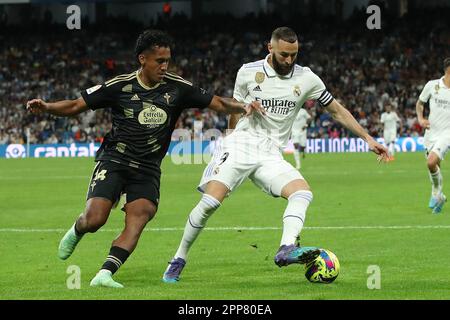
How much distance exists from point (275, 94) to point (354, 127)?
2.78 feet

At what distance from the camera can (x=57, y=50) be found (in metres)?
56.0

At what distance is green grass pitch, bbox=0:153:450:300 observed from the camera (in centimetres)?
841

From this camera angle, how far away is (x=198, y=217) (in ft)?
30.4

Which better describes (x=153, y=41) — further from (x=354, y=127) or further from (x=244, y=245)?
(x=244, y=245)

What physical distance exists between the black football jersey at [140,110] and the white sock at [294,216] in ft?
4.08

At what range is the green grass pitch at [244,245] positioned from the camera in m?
8.41

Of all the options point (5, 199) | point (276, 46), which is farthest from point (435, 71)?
point (276, 46)

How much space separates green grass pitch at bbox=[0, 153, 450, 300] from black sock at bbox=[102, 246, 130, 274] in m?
0.24

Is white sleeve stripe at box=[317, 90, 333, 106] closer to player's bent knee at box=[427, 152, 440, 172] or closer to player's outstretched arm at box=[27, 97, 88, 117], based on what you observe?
player's outstretched arm at box=[27, 97, 88, 117]

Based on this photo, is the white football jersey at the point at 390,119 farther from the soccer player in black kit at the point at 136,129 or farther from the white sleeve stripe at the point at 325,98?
the soccer player in black kit at the point at 136,129

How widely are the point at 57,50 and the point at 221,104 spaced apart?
47990 mm

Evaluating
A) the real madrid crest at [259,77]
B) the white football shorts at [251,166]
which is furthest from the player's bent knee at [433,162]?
the real madrid crest at [259,77]

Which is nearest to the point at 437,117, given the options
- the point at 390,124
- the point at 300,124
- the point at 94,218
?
the point at 94,218

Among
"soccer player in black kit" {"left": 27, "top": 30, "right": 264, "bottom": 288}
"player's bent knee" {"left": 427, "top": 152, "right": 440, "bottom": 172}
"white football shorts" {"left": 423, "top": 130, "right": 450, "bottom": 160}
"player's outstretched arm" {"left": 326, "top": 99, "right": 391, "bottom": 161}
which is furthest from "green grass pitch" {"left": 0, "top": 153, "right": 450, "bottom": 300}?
"player's outstretched arm" {"left": 326, "top": 99, "right": 391, "bottom": 161}
